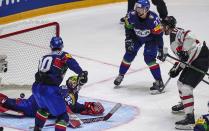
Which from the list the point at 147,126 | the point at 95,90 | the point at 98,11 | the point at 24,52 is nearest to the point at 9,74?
the point at 24,52

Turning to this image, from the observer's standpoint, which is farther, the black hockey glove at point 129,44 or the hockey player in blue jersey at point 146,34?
the black hockey glove at point 129,44

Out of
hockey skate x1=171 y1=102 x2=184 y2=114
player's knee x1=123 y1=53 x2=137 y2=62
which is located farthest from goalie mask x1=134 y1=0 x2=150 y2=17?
hockey skate x1=171 y1=102 x2=184 y2=114

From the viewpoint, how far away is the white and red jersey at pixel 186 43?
17.2ft

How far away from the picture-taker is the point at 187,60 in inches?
207

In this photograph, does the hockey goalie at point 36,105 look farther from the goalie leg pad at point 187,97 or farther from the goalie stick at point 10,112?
the goalie leg pad at point 187,97

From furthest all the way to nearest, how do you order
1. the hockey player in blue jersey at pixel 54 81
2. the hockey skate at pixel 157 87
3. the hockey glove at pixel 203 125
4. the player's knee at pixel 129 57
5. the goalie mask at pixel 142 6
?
the player's knee at pixel 129 57 → the hockey skate at pixel 157 87 → the goalie mask at pixel 142 6 → the hockey player in blue jersey at pixel 54 81 → the hockey glove at pixel 203 125

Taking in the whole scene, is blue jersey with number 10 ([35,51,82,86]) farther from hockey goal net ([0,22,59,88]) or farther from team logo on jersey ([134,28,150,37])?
team logo on jersey ([134,28,150,37])

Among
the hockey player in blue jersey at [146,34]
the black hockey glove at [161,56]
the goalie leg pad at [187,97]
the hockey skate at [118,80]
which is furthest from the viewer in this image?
the hockey skate at [118,80]

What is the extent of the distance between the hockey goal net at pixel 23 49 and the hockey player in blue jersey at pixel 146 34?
0.80 m

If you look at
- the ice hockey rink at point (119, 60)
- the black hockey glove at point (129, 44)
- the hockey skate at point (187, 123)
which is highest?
the black hockey glove at point (129, 44)

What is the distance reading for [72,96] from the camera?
542cm

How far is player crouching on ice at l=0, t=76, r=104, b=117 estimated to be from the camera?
17.7 feet

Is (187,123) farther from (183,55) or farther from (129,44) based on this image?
(129,44)

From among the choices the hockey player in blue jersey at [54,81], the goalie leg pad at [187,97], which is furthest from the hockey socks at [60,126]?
the goalie leg pad at [187,97]
